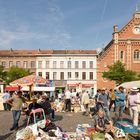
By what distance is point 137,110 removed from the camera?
39.8 feet

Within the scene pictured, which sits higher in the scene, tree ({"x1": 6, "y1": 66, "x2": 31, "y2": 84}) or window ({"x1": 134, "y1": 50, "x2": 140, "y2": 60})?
window ({"x1": 134, "y1": 50, "x2": 140, "y2": 60})

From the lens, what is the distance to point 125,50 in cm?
5166

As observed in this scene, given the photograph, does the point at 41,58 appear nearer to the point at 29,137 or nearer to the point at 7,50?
the point at 7,50

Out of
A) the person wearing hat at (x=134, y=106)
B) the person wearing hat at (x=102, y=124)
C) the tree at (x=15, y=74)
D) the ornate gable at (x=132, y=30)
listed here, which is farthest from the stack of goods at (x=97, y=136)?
the ornate gable at (x=132, y=30)

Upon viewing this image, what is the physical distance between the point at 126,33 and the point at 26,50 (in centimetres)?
2159

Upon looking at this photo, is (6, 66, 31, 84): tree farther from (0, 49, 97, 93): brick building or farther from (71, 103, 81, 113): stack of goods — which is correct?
(71, 103, 81, 113): stack of goods

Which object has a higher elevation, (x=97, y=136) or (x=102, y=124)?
(x=102, y=124)

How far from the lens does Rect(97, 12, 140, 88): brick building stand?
5150 cm

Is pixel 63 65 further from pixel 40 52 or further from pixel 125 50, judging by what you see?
pixel 125 50

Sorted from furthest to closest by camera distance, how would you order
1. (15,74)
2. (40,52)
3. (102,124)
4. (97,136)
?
(40,52)
(15,74)
(102,124)
(97,136)

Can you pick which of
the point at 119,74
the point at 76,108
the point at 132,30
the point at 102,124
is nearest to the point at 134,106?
the point at 102,124

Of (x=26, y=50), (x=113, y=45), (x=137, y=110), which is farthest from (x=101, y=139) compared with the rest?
(x=26, y=50)

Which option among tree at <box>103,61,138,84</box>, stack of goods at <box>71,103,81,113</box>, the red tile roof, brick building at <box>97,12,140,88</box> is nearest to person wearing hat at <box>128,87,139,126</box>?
stack of goods at <box>71,103,81,113</box>

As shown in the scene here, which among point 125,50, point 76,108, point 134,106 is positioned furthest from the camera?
→ point 125,50
